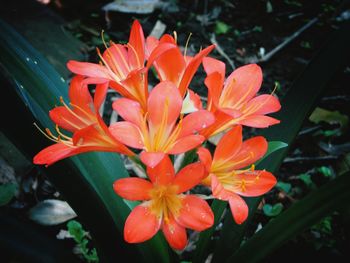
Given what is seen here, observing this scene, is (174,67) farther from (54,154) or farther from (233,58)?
(233,58)

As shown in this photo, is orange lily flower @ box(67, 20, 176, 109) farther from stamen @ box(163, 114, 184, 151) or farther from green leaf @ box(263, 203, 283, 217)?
green leaf @ box(263, 203, 283, 217)

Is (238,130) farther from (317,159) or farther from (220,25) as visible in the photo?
(220,25)

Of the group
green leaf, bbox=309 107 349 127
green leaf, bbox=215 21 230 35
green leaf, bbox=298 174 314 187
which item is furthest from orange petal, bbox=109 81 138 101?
green leaf, bbox=215 21 230 35

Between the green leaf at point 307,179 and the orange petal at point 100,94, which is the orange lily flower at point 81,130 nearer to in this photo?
the orange petal at point 100,94

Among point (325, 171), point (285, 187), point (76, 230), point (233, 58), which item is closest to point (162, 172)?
point (76, 230)

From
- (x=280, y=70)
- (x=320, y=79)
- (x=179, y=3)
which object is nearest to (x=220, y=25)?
(x=179, y=3)

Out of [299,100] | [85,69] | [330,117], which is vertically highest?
[85,69]

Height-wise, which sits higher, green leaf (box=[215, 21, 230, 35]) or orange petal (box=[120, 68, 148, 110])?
orange petal (box=[120, 68, 148, 110])
